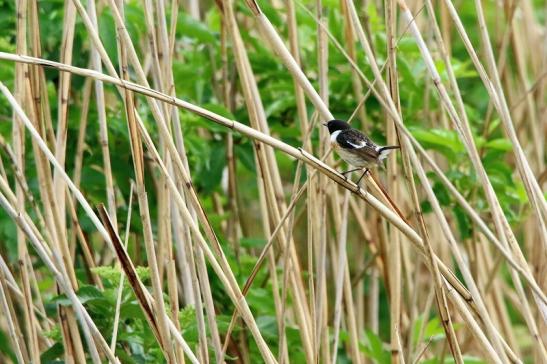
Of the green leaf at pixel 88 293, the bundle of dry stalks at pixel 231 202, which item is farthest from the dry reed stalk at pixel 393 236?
the green leaf at pixel 88 293

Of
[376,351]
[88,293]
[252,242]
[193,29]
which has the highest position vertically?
[193,29]

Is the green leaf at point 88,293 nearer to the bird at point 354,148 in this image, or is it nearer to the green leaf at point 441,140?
the bird at point 354,148

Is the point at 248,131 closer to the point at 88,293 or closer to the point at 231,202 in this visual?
the point at 88,293

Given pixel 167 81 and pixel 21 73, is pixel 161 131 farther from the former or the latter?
pixel 21 73

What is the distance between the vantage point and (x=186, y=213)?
6.89 ft

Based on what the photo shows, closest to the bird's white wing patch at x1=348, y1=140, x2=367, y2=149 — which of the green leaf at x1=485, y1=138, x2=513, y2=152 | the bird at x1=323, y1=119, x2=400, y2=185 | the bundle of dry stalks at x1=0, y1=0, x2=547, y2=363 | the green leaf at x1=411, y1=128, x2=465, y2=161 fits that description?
the bird at x1=323, y1=119, x2=400, y2=185

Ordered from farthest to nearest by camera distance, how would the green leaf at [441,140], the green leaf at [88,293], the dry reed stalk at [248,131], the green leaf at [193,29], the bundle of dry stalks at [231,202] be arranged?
the green leaf at [193,29], the green leaf at [441,140], the green leaf at [88,293], the bundle of dry stalks at [231,202], the dry reed stalk at [248,131]

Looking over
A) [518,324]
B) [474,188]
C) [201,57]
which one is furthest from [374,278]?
[518,324]

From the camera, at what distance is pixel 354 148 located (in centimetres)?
254

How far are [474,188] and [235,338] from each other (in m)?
0.96

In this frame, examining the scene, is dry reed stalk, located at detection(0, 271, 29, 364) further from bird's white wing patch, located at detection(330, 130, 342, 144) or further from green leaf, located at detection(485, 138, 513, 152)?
green leaf, located at detection(485, 138, 513, 152)

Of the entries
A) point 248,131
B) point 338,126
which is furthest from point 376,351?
point 248,131

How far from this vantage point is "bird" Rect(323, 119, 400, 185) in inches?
99.0

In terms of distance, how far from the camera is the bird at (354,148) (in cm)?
252
